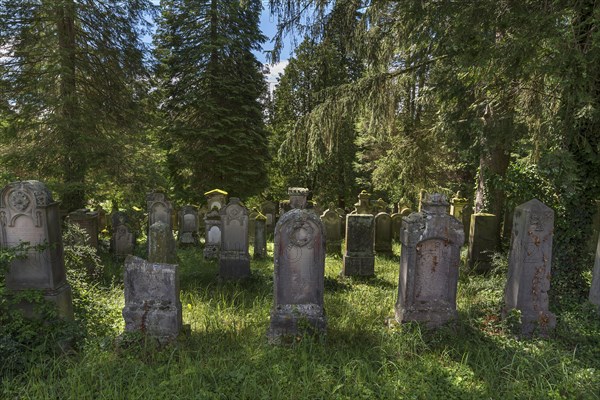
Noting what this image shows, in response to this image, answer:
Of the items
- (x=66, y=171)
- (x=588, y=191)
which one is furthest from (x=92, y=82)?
(x=588, y=191)

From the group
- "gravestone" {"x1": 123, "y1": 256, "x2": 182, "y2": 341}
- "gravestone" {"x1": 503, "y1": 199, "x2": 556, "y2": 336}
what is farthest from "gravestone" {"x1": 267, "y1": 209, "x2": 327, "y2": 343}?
→ "gravestone" {"x1": 503, "y1": 199, "x2": 556, "y2": 336}

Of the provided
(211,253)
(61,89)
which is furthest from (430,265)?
(61,89)

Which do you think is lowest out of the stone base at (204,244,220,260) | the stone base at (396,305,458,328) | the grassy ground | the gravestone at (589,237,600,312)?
the stone base at (204,244,220,260)

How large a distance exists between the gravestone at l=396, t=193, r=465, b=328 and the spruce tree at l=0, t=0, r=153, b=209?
818 centimetres

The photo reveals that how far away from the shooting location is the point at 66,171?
9.45m

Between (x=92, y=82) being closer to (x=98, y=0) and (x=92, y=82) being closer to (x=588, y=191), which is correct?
(x=98, y=0)

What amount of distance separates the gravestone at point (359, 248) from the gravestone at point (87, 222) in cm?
567

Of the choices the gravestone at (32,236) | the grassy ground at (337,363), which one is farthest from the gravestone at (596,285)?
the gravestone at (32,236)

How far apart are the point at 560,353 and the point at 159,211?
927 cm

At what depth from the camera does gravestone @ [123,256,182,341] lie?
4.29 metres

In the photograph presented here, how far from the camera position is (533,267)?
15.3ft

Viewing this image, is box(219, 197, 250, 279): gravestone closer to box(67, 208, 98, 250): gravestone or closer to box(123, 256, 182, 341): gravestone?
box(67, 208, 98, 250): gravestone

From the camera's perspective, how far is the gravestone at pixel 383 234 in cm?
1016

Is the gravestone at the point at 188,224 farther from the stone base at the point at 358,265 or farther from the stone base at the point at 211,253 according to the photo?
the stone base at the point at 358,265
